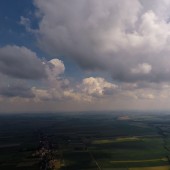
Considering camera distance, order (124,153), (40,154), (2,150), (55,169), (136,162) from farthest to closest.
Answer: (2,150)
(124,153)
(40,154)
(136,162)
(55,169)

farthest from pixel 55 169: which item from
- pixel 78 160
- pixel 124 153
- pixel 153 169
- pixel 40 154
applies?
pixel 124 153

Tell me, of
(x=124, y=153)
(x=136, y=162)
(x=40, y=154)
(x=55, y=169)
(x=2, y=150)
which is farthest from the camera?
(x=2, y=150)

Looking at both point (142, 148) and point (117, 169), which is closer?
point (117, 169)

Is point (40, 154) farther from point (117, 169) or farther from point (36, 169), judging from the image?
point (117, 169)

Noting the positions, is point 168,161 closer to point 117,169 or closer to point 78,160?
point 117,169

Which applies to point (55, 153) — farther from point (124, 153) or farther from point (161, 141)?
point (161, 141)

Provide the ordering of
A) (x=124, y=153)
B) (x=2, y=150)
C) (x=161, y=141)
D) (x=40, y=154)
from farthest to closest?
(x=161, y=141) < (x=2, y=150) < (x=124, y=153) < (x=40, y=154)

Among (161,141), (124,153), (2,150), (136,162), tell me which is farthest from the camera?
(161,141)

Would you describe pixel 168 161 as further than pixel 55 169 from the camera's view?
Yes

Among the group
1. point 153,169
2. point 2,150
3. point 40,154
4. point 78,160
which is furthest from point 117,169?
point 2,150
